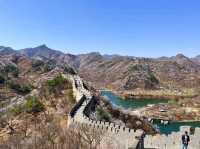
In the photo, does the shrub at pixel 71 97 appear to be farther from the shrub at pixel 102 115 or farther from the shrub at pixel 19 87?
the shrub at pixel 19 87

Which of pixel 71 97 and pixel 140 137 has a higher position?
pixel 140 137

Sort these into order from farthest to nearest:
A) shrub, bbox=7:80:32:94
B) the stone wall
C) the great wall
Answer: shrub, bbox=7:80:32:94 → the great wall → the stone wall

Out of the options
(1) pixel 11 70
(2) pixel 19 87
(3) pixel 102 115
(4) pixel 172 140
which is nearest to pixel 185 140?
(4) pixel 172 140

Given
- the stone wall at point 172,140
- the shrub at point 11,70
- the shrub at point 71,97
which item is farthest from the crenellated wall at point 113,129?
the shrub at point 11,70

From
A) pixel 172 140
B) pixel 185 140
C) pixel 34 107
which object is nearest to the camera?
pixel 185 140

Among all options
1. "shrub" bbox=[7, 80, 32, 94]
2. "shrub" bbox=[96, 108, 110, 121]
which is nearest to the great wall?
"shrub" bbox=[96, 108, 110, 121]

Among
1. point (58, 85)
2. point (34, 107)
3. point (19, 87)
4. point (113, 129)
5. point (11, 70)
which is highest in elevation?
point (11, 70)

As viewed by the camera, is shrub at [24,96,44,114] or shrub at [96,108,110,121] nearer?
shrub at [96,108,110,121]

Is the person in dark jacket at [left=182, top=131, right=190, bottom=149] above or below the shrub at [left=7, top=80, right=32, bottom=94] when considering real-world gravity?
above

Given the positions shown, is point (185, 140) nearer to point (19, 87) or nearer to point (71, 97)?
point (71, 97)

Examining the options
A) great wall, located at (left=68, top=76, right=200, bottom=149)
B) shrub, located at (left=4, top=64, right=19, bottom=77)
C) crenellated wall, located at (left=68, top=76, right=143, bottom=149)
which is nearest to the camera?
great wall, located at (left=68, top=76, right=200, bottom=149)

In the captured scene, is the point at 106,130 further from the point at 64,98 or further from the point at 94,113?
the point at 64,98

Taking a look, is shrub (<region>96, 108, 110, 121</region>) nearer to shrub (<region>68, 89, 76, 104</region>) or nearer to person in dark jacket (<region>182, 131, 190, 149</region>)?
shrub (<region>68, 89, 76, 104</region>)
